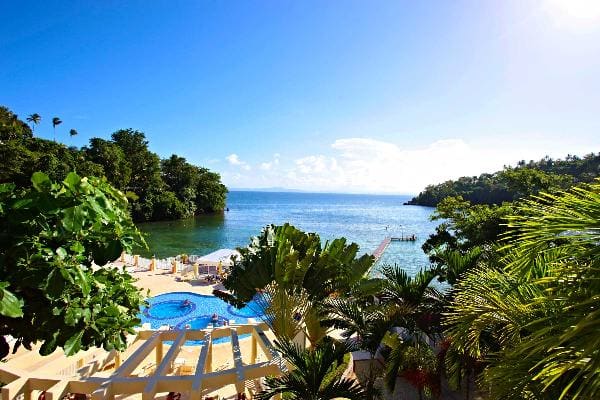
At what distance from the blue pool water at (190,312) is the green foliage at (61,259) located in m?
12.0

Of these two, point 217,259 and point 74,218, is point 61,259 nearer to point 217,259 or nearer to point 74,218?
point 74,218

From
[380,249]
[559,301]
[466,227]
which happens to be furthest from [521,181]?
[380,249]

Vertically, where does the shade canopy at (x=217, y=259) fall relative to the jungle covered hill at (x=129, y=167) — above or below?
below

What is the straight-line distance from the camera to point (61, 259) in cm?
158

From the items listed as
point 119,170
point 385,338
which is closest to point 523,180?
point 385,338

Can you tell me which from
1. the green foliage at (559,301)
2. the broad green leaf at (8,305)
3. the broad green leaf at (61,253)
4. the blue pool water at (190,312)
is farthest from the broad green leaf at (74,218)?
the blue pool water at (190,312)

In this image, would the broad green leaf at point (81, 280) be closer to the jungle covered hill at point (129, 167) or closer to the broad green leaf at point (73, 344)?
the broad green leaf at point (73, 344)

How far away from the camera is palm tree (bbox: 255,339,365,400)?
3.93 m

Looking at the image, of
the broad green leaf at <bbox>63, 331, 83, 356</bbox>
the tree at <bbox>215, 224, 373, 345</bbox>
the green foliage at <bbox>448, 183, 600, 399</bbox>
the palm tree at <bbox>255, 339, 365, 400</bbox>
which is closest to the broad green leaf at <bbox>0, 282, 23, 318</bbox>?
the broad green leaf at <bbox>63, 331, 83, 356</bbox>

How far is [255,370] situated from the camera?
5551mm

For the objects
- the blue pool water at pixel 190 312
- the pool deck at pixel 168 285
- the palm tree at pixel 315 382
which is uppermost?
the palm tree at pixel 315 382

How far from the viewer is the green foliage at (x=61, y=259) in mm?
1539

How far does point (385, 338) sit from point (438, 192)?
120322mm

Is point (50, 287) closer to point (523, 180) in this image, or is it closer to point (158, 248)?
point (523, 180)
